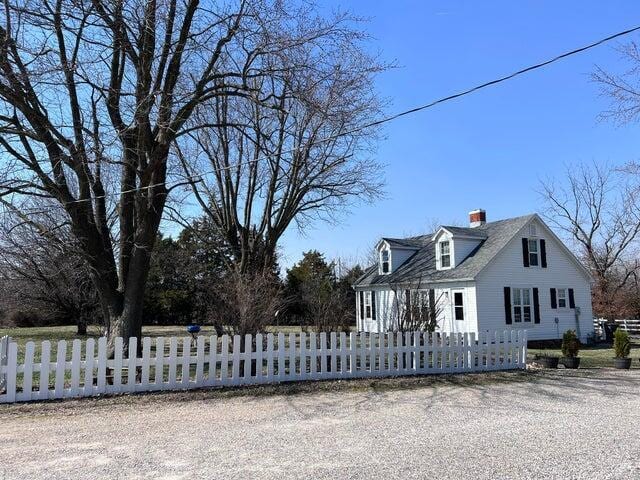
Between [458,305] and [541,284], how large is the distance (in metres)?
4.39

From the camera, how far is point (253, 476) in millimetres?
4543

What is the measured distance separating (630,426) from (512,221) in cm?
1941

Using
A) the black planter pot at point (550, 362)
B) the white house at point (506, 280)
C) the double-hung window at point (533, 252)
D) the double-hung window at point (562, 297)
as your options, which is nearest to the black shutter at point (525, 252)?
the white house at point (506, 280)

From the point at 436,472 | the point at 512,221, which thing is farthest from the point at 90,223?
the point at 512,221

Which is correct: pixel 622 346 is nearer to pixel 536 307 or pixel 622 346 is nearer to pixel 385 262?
pixel 536 307

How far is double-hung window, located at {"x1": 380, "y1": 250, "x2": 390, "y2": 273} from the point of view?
2879 cm

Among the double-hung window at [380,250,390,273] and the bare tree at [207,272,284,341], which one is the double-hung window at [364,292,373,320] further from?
the bare tree at [207,272,284,341]

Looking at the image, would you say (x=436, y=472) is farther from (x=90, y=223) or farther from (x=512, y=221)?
(x=512, y=221)

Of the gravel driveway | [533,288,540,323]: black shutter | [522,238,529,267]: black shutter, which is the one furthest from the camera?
[522,238,529,267]: black shutter

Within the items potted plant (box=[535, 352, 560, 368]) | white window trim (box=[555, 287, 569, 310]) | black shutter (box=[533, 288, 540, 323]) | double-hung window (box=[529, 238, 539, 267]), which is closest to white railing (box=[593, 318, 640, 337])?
white window trim (box=[555, 287, 569, 310])

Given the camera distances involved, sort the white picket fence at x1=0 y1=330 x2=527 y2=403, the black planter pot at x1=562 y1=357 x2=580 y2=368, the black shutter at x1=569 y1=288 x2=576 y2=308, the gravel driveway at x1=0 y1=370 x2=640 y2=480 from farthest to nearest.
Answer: the black shutter at x1=569 y1=288 x2=576 y2=308 < the black planter pot at x1=562 y1=357 x2=580 y2=368 < the white picket fence at x1=0 y1=330 x2=527 y2=403 < the gravel driveway at x1=0 y1=370 x2=640 y2=480

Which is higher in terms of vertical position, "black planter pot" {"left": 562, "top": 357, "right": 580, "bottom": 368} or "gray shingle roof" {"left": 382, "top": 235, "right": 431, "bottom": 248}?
"gray shingle roof" {"left": 382, "top": 235, "right": 431, "bottom": 248}

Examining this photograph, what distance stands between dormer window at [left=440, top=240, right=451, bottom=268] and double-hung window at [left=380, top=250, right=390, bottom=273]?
411cm

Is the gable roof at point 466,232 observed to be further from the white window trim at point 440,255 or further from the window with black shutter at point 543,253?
the window with black shutter at point 543,253
